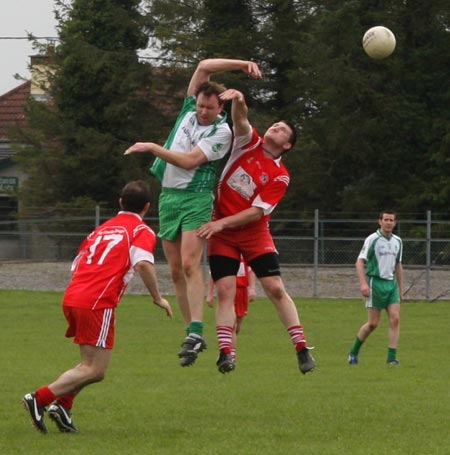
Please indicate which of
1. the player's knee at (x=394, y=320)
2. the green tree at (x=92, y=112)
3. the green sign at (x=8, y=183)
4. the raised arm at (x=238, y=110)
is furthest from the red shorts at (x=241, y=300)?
the green sign at (x=8, y=183)

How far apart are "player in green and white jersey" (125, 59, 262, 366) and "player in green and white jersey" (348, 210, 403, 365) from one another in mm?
6563

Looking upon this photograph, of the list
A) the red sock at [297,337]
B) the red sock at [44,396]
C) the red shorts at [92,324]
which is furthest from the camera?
the red sock at [297,337]

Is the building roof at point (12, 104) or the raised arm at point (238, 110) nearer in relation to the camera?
the raised arm at point (238, 110)

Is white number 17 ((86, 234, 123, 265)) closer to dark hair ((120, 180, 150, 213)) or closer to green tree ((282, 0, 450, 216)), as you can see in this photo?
dark hair ((120, 180, 150, 213))

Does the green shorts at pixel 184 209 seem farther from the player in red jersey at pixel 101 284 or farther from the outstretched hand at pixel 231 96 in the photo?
the player in red jersey at pixel 101 284

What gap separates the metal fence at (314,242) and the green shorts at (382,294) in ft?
44.9

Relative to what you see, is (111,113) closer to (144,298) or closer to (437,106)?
(437,106)

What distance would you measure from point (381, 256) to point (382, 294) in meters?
0.58

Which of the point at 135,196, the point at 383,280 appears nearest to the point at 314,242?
the point at 383,280

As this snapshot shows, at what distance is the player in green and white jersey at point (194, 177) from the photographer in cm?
1068

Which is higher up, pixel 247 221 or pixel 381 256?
pixel 247 221

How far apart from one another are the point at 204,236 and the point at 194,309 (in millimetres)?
712

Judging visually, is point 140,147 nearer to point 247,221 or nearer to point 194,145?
point 194,145

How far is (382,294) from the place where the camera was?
57.9 ft
